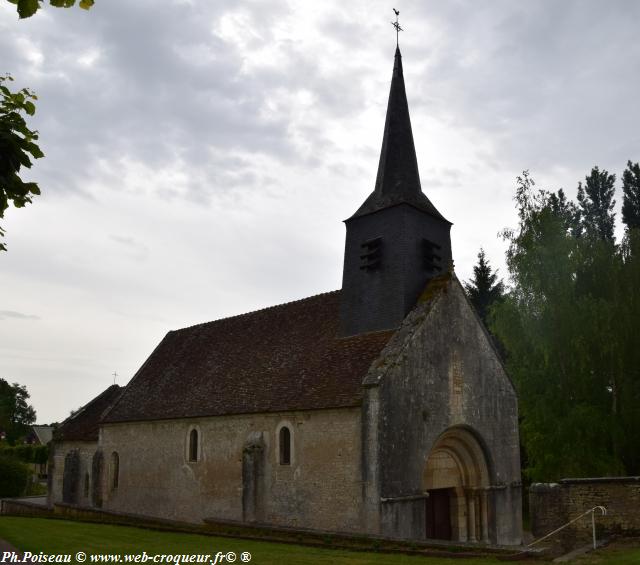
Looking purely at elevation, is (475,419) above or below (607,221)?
below

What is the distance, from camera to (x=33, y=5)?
4367 mm

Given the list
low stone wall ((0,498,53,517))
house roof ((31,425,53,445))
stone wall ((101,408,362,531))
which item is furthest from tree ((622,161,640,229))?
house roof ((31,425,53,445))

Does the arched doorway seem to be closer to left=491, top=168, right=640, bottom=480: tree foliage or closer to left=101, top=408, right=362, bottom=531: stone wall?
left=101, top=408, right=362, bottom=531: stone wall

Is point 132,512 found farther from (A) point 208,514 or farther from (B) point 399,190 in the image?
(B) point 399,190

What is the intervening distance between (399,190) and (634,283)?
35.8 ft

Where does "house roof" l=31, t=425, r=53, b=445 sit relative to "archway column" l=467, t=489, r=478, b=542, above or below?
above

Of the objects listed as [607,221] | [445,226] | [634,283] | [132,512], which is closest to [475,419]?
[445,226]

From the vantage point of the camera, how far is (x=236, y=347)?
26.9 metres

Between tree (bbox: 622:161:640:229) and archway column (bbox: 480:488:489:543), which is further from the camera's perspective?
tree (bbox: 622:161:640:229)

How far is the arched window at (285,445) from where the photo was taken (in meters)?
20.6

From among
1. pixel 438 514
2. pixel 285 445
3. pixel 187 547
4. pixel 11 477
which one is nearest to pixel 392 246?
pixel 285 445

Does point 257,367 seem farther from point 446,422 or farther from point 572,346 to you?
point 572,346

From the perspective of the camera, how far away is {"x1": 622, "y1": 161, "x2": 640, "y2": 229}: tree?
3625 centimetres

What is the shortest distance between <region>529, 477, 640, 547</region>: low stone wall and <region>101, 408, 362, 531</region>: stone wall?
4.91 metres
